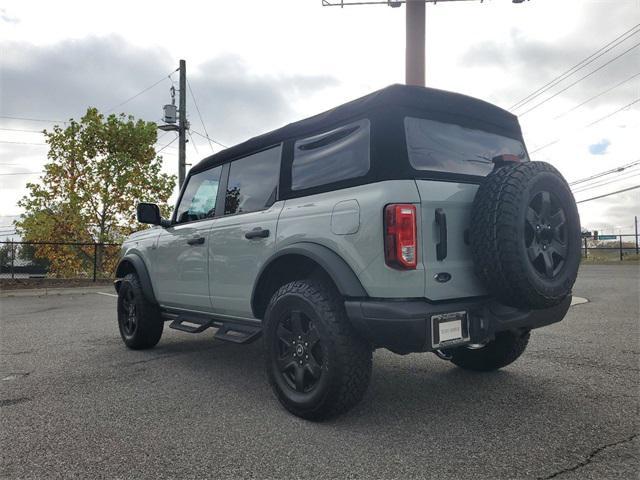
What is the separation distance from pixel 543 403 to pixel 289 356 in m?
1.74

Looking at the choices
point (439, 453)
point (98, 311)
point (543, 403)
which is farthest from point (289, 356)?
point (98, 311)

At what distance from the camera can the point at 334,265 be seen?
2.73 m

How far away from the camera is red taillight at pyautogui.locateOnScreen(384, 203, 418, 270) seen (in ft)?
8.16

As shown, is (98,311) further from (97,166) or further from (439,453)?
(97,166)

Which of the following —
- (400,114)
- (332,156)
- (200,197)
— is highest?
(400,114)

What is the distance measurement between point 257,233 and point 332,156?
80 centimetres

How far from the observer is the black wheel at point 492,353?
3.60m

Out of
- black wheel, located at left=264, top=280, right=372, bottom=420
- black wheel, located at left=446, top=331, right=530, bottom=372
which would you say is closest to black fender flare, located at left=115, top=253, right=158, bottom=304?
black wheel, located at left=264, top=280, right=372, bottom=420

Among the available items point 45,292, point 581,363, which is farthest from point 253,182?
point 45,292

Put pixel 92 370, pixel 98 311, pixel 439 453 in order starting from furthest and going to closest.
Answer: pixel 98 311, pixel 92 370, pixel 439 453

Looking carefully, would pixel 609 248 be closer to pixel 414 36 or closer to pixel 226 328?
pixel 414 36

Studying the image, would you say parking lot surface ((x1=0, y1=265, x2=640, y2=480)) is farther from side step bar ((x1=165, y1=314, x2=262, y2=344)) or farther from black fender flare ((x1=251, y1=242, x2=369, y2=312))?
black fender flare ((x1=251, y1=242, x2=369, y2=312))

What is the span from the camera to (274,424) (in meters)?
2.82

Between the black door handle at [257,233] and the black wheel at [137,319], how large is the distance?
6.93 ft
